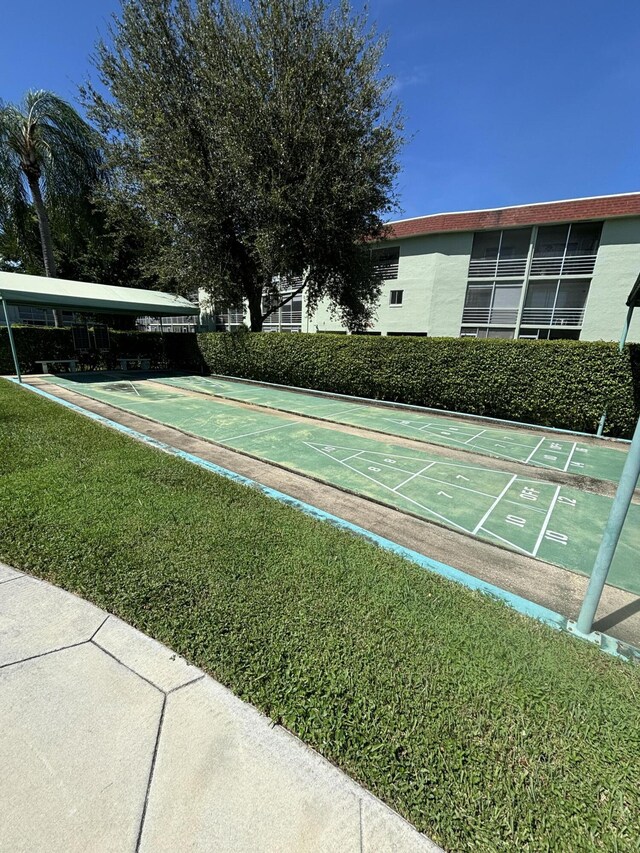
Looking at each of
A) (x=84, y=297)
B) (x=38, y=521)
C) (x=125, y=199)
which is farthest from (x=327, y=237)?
(x=38, y=521)

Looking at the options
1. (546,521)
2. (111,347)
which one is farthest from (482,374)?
(111,347)

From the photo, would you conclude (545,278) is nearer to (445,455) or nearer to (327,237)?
(327,237)

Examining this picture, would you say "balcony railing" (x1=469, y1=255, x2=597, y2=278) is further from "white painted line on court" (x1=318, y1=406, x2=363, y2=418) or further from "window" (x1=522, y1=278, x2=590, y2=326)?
"white painted line on court" (x1=318, y1=406, x2=363, y2=418)

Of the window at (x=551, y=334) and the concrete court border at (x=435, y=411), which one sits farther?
the window at (x=551, y=334)

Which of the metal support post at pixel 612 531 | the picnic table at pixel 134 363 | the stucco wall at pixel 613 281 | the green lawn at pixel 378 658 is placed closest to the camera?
the green lawn at pixel 378 658

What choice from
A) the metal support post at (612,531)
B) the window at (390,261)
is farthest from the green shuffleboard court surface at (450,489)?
the window at (390,261)

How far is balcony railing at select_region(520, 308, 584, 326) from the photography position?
19.0 meters

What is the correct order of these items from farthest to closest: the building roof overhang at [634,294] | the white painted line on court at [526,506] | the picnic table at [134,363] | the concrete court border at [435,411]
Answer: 1. the picnic table at [134,363]
2. the concrete court border at [435,411]
3. the building roof overhang at [634,294]
4. the white painted line on court at [526,506]

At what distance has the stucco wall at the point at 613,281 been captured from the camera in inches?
666

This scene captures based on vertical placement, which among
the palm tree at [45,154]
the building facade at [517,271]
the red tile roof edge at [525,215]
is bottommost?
the building facade at [517,271]

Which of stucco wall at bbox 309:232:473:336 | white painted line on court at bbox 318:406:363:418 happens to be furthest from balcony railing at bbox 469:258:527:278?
white painted line on court at bbox 318:406:363:418

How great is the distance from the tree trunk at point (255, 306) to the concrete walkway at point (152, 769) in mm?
15907

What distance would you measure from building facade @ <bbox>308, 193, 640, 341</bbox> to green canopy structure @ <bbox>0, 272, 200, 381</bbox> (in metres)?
12.2

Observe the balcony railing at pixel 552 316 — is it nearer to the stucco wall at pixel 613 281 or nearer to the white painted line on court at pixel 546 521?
the stucco wall at pixel 613 281
